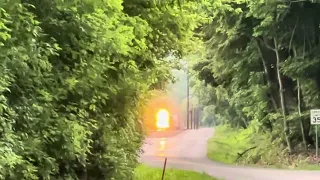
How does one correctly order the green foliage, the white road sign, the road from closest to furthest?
1. the green foliage
2. the road
3. the white road sign

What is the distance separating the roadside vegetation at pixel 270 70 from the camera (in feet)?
61.7

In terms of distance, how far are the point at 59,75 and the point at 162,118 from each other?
8.47 metres

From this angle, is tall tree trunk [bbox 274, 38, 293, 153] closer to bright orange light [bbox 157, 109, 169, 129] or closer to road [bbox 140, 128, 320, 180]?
road [bbox 140, 128, 320, 180]

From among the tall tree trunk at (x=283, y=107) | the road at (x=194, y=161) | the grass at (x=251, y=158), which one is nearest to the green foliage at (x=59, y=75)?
the road at (x=194, y=161)

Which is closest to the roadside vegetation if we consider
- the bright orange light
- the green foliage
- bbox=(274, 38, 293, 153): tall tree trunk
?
bbox=(274, 38, 293, 153): tall tree trunk

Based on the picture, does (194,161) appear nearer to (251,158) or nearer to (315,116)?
(251,158)

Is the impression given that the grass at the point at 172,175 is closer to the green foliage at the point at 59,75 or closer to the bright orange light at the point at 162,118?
the bright orange light at the point at 162,118

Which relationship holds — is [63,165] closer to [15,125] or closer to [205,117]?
[15,125]

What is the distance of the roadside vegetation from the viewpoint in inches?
741

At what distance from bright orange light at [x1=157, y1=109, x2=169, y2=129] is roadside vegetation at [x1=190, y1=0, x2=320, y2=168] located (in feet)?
18.9

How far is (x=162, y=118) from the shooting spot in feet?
44.9

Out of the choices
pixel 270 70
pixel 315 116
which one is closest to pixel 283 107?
pixel 270 70

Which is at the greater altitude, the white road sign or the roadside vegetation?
the roadside vegetation

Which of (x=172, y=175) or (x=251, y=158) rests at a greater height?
(x=251, y=158)
